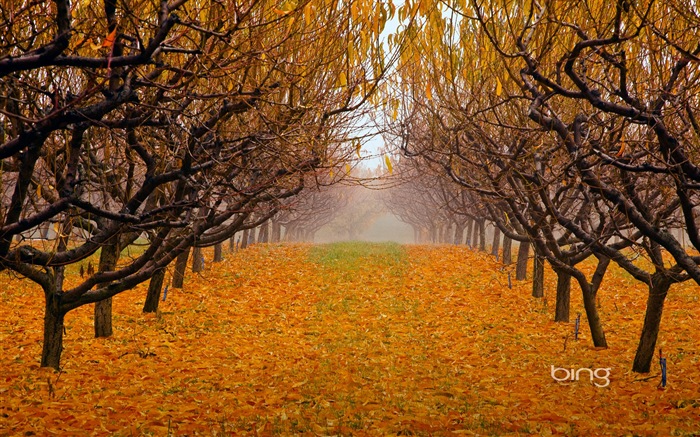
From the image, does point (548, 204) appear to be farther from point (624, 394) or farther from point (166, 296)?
point (166, 296)

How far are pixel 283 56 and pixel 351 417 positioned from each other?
4.90 metres

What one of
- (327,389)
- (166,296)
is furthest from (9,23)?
(166,296)

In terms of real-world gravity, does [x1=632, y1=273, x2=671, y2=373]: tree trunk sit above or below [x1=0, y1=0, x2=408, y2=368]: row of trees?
below

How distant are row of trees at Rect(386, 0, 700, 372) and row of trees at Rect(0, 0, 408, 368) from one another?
4.61ft

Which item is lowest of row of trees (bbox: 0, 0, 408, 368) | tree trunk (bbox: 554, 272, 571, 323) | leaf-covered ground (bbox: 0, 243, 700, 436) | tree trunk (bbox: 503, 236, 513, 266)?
leaf-covered ground (bbox: 0, 243, 700, 436)

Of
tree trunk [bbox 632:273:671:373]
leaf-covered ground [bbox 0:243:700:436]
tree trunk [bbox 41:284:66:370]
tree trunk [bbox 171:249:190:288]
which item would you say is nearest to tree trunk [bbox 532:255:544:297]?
leaf-covered ground [bbox 0:243:700:436]

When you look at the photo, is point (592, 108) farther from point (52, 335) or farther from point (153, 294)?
point (153, 294)

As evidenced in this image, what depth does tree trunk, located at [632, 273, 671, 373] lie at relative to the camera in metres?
8.26

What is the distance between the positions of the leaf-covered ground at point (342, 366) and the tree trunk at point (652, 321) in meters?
0.25

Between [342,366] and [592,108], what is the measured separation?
625 cm

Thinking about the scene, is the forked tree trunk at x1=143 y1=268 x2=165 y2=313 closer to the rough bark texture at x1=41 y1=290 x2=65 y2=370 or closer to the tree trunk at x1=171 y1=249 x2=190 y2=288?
the tree trunk at x1=171 y1=249 x2=190 y2=288

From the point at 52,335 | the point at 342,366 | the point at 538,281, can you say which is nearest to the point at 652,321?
the point at 342,366

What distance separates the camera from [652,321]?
336 inches

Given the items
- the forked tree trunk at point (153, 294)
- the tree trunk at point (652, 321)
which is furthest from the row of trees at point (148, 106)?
the tree trunk at point (652, 321)
